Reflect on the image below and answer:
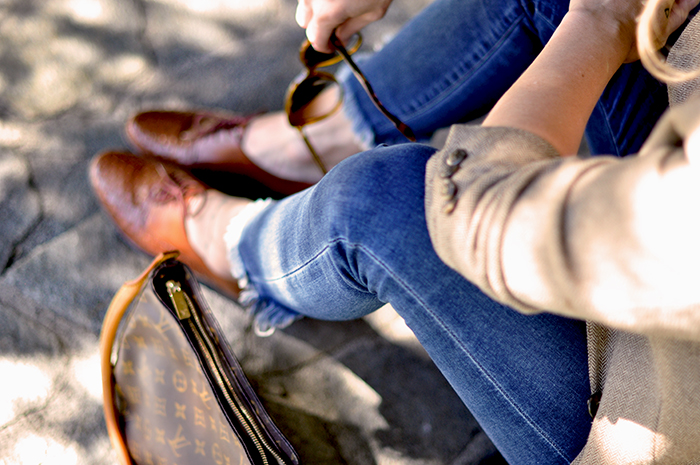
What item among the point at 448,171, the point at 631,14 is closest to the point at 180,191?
the point at 448,171

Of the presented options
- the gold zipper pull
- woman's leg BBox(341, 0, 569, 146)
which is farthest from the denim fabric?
the gold zipper pull

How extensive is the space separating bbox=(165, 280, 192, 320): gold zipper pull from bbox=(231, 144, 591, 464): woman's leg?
0.28 meters

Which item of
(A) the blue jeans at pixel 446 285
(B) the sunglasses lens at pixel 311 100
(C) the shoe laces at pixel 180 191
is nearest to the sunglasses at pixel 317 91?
(B) the sunglasses lens at pixel 311 100

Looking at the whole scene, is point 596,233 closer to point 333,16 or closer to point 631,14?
point 631,14

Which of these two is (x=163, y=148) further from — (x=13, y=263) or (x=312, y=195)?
(x=312, y=195)

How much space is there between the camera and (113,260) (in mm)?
1095

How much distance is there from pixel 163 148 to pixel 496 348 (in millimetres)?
968

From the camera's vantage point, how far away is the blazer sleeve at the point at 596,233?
0.28 m

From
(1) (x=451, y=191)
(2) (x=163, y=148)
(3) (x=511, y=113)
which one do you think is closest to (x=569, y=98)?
(3) (x=511, y=113)

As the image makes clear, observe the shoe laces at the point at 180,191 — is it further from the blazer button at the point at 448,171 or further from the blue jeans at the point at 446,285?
the blazer button at the point at 448,171

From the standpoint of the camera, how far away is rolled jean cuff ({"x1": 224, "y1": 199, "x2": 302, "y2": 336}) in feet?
2.85

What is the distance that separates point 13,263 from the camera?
3.51 ft

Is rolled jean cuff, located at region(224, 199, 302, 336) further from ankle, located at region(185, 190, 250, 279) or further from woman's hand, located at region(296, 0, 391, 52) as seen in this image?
woman's hand, located at region(296, 0, 391, 52)

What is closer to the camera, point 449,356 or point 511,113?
point 511,113
